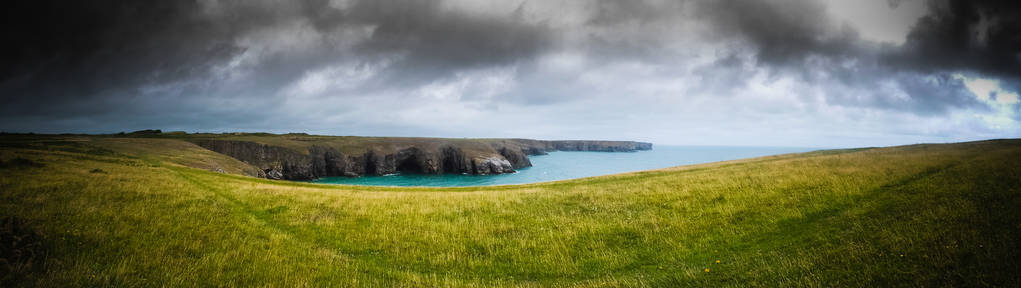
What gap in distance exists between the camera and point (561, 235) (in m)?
12.4

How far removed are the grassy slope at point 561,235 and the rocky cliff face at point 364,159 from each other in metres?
74.9

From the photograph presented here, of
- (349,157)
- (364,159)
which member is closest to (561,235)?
(349,157)

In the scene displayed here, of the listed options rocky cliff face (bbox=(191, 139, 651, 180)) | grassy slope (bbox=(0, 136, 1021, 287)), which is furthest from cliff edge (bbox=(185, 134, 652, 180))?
grassy slope (bbox=(0, 136, 1021, 287))

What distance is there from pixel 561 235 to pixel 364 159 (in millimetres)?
103207

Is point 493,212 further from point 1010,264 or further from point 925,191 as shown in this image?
point 925,191

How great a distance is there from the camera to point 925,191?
449 inches

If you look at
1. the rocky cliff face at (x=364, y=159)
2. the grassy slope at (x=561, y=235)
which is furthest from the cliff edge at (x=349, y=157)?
the grassy slope at (x=561, y=235)

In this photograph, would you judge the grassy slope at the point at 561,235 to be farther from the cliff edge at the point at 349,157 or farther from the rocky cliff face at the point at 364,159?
the cliff edge at the point at 349,157

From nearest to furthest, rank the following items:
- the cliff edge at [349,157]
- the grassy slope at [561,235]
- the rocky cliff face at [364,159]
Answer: the grassy slope at [561,235] → the rocky cliff face at [364,159] → the cliff edge at [349,157]

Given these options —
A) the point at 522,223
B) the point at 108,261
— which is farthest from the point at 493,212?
the point at 108,261

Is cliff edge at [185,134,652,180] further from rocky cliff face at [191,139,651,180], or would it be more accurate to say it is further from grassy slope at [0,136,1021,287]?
grassy slope at [0,136,1021,287]

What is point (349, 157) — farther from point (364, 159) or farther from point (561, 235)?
point (561, 235)

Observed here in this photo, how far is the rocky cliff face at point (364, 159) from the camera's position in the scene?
84875 millimetres

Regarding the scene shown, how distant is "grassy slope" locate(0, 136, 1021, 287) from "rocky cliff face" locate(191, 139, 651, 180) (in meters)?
74.9
